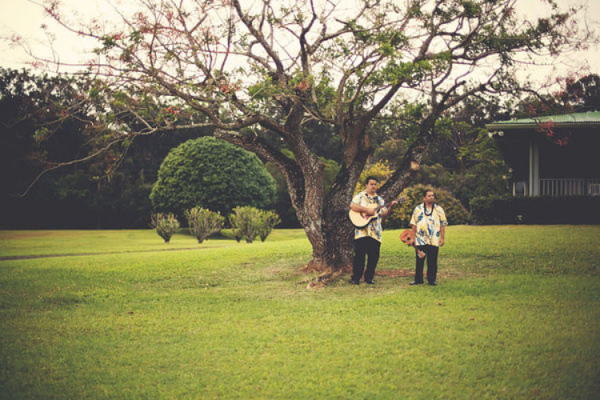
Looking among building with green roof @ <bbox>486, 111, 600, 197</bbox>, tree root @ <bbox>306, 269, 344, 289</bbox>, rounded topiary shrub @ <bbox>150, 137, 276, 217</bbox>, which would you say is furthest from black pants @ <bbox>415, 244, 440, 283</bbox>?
rounded topiary shrub @ <bbox>150, 137, 276, 217</bbox>

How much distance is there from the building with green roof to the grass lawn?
291 inches

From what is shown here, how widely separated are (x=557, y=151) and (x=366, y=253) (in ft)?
51.6

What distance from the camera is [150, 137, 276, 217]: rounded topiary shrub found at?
31.0 meters

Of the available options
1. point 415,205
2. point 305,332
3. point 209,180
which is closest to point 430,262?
point 305,332

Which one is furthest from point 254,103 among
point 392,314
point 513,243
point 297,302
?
point 513,243

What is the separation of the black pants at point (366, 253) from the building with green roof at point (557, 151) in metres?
10.5

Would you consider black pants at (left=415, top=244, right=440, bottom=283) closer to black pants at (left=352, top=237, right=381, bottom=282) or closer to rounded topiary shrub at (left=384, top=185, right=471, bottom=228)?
black pants at (left=352, top=237, right=381, bottom=282)

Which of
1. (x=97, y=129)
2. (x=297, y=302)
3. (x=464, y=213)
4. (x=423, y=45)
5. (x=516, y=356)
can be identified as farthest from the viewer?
(x=464, y=213)

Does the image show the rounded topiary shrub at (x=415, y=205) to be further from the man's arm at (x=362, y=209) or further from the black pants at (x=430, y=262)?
the man's arm at (x=362, y=209)

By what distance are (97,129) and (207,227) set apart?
14.9m

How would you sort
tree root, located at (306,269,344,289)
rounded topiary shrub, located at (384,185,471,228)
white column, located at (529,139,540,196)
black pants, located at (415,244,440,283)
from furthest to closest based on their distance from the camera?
rounded topiary shrub, located at (384,185,471,228) → white column, located at (529,139,540,196) → tree root, located at (306,269,344,289) → black pants, located at (415,244,440,283)

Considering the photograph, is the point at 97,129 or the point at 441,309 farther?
the point at 97,129

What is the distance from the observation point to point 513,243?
14297mm

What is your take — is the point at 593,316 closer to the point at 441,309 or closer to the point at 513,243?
the point at 441,309
